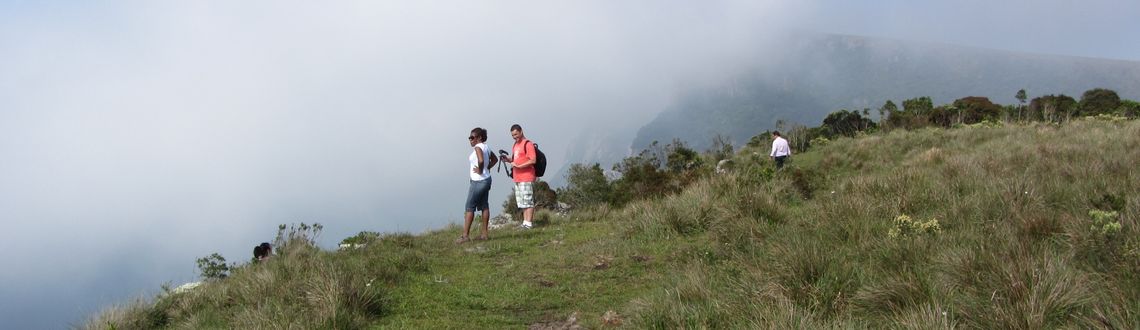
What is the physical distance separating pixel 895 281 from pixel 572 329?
2323 mm

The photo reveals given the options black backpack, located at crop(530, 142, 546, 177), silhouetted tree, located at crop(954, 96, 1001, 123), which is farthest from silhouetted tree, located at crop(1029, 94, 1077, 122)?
black backpack, located at crop(530, 142, 546, 177)

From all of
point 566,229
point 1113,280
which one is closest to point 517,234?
point 566,229

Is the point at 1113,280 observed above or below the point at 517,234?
above

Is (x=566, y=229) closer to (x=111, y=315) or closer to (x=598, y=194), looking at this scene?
(x=111, y=315)

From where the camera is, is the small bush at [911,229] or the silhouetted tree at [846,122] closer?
the small bush at [911,229]

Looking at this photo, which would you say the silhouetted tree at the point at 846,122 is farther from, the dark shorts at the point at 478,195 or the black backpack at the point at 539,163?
the dark shorts at the point at 478,195

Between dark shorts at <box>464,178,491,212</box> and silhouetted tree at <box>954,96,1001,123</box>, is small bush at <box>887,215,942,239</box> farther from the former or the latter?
silhouetted tree at <box>954,96,1001,123</box>

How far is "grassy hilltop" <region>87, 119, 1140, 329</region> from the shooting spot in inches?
133

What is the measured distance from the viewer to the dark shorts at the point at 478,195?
946 centimetres

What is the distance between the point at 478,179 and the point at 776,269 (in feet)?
19.3

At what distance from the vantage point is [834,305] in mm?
3758

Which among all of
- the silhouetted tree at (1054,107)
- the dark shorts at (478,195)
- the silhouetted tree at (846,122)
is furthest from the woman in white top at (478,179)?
the silhouetted tree at (846,122)

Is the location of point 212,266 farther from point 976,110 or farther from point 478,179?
point 976,110

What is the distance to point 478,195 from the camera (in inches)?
373
